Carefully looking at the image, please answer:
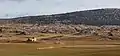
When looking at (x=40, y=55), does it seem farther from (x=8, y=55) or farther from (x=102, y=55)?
(x=102, y=55)

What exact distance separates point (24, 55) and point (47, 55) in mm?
3110

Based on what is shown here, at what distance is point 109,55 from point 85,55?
322 cm

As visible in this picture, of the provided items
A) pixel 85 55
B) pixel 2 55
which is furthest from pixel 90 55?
pixel 2 55

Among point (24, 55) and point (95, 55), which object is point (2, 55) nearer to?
point (24, 55)

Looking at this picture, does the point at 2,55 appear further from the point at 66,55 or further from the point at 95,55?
the point at 95,55

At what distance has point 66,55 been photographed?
4425 centimetres

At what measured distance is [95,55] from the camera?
44562mm

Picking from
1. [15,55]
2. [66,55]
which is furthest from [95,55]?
[15,55]

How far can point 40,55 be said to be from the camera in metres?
44.9

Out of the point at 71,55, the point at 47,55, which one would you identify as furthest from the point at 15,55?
the point at 71,55

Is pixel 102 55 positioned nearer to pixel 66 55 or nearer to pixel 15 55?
pixel 66 55

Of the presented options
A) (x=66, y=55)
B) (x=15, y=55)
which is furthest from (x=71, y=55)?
(x=15, y=55)

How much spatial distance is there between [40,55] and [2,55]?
5104 mm

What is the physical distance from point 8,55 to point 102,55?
41.5ft
